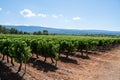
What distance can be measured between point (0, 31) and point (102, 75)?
140m

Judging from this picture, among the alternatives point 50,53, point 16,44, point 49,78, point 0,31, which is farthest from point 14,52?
point 0,31

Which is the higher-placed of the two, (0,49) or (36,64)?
(0,49)

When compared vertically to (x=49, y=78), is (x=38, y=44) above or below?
above

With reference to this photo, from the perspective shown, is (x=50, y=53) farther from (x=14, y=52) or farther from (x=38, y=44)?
(x=14, y=52)

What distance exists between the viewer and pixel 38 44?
33.1 m

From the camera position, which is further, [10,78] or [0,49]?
[0,49]

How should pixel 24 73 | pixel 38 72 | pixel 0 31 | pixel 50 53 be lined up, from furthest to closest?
pixel 0 31, pixel 50 53, pixel 38 72, pixel 24 73

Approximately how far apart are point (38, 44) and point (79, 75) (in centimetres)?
879

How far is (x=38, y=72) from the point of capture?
2502 cm

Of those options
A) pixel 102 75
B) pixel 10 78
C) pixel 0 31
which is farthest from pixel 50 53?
pixel 0 31

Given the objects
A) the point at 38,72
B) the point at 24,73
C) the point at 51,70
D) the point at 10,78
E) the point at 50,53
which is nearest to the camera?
the point at 10,78

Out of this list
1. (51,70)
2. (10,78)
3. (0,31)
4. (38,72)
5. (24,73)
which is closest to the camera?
(10,78)

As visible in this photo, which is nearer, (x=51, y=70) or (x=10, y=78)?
(x=10, y=78)

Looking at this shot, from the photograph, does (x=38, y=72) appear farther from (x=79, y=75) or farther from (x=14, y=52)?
(x=79, y=75)
